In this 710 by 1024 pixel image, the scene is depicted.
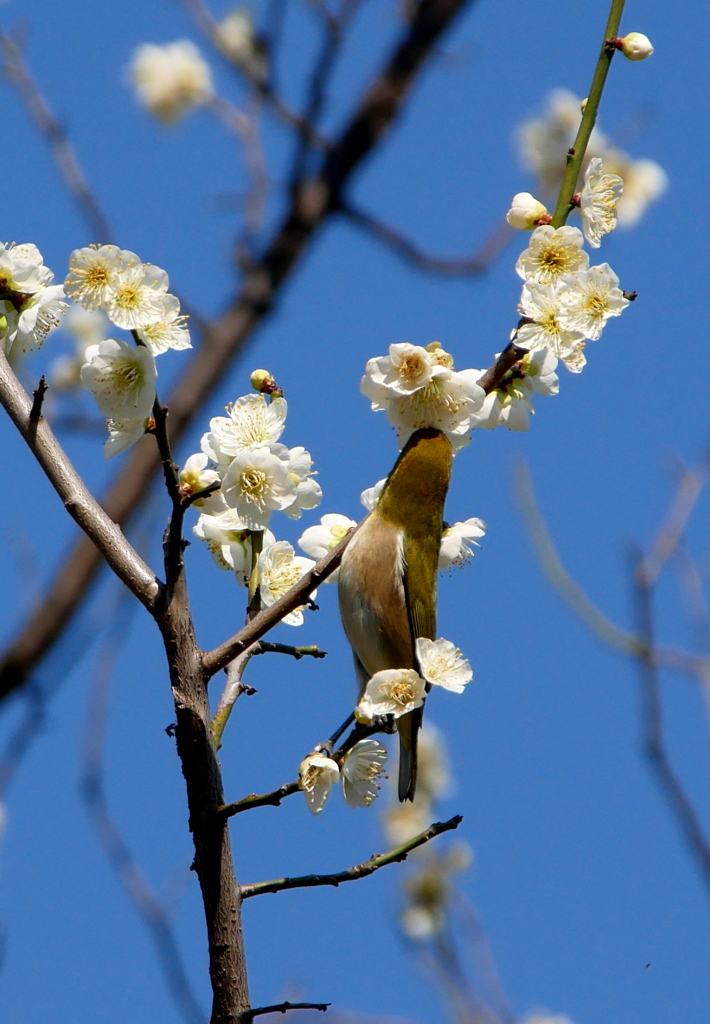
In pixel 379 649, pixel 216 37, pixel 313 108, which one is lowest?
pixel 379 649

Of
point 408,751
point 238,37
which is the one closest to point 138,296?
point 408,751

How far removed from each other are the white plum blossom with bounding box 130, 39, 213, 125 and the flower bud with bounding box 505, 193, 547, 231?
5422 mm

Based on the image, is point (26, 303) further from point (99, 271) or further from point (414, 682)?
point (414, 682)

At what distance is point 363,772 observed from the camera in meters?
2.02

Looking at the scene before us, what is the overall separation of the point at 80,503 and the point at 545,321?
0.91m

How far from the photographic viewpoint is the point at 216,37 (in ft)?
19.5

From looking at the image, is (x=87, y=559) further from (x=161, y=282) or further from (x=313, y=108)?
(x=161, y=282)

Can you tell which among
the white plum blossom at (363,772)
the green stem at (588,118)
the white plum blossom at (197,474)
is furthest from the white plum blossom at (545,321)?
the white plum blossom at (363,772)

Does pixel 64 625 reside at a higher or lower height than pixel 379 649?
higher

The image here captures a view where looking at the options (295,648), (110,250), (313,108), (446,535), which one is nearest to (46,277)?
(110,250)

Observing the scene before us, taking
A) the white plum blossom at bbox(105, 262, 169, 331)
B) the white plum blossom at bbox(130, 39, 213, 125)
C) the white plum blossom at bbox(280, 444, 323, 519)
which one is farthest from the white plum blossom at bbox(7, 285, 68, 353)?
the white plum blossom at bbox(130, 39, 213, 125)

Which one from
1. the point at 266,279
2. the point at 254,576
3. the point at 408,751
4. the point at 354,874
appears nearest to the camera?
the point at 354,874

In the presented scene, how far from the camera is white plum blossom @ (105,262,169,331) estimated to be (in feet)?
6.34

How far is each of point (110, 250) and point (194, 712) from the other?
0.81 m
